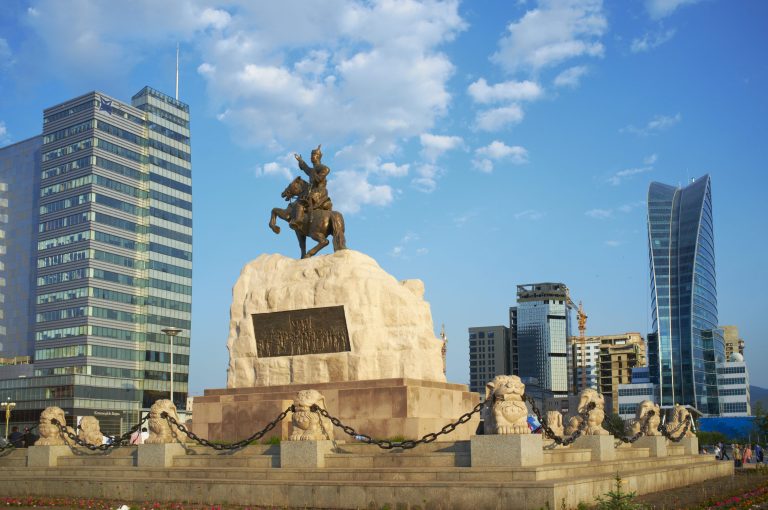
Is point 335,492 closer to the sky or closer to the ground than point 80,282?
closer to the ground

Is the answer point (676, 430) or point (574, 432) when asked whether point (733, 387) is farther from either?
point (574, 432)

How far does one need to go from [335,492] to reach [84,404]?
80528 mm

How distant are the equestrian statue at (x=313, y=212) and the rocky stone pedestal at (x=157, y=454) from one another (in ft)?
26.1

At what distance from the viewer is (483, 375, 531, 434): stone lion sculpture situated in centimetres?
1335

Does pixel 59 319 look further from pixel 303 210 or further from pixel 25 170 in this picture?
pixel 303 210

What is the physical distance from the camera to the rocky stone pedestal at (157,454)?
16.7 metres

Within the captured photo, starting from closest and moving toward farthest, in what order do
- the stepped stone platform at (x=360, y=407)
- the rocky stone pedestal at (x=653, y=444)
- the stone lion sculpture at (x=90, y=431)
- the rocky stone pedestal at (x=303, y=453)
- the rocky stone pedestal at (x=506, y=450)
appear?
the rocky stone pedestal at (x=506, y=450)
the rocky stone pedestal at (x=303, y=453)
the stepped stone platform at (x=360, y=407)
the stone lion sculpture at (x=90, y=431)
the rocky stone pedestal at (x=653, y=444)

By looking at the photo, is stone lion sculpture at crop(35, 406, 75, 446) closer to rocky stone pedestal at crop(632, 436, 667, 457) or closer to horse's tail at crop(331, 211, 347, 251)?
horse's tail at crop(331, 211, 347, 251)

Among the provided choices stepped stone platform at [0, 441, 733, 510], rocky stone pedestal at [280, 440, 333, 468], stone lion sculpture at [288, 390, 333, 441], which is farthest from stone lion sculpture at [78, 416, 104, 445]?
rocky stone pedestal at [280, 440, 333, 468]

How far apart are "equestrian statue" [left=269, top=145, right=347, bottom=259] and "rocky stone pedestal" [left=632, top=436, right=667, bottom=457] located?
30.1 ft

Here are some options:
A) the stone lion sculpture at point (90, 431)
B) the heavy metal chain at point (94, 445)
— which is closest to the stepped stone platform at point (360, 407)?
the stone lion sculpture at point (90, 431)

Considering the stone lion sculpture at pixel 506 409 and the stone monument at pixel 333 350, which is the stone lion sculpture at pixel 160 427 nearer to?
the stone monument at pixel 333 350

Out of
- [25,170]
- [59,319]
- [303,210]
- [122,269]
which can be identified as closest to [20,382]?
[59,319]

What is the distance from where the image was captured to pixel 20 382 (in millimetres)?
91250
